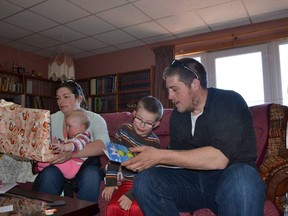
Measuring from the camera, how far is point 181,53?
14.3 feet

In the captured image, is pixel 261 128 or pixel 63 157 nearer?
pixel 63 157

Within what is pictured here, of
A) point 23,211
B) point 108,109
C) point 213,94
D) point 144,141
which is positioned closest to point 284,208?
point 213,94

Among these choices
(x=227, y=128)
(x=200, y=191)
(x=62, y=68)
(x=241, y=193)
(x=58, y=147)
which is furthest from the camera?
(x=62, y=68)

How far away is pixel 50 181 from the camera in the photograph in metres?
1.44

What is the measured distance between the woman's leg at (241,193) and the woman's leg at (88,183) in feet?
2.44

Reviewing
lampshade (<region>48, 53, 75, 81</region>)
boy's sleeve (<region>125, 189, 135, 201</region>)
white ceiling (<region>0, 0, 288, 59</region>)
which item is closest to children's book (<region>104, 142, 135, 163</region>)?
boy's sleeve (<region>125, 189, 135, 201</region>)

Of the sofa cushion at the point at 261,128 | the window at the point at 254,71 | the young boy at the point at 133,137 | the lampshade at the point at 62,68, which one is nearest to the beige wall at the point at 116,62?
the window at the point at 254,71

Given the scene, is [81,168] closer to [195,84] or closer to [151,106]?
[151,106]

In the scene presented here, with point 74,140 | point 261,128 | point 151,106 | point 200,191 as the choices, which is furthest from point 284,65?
point 74,140

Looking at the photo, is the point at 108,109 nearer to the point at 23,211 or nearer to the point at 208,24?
the point at 208,24

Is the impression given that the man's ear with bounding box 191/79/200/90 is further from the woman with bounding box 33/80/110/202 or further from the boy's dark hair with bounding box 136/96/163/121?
the woman with bounding box 33/80/110/202

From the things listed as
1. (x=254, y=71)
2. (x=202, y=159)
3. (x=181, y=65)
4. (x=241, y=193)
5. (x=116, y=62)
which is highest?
(x=116, y=62)

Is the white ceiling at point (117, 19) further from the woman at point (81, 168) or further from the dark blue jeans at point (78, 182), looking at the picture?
the dark blue jeans at point (78, 182)

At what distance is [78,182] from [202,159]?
32.2 inches
